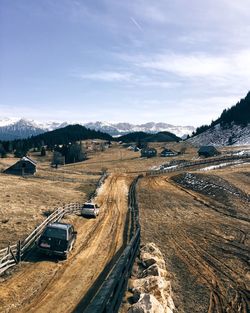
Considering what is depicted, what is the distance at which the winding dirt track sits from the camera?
1653 cm

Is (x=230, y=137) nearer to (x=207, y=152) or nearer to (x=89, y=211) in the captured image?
(x=207, y=152)

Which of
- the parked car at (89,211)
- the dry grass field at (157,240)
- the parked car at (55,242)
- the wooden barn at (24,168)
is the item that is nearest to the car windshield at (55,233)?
the parked car at (55,242)

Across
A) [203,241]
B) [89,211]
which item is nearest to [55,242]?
[203,241]

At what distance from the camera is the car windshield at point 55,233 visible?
2355 centimetres

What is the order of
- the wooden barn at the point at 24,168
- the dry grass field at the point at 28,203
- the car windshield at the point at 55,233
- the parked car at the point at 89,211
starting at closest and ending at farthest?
the car windshield at the point at 55,233
the dry grass field at the point at 28,203
the parked car at the point at 89,211
the wooden barn at the point at 24,168

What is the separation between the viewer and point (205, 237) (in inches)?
1335

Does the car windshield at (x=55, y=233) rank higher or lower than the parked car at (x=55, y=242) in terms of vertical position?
higher

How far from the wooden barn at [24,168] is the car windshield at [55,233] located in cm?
5821

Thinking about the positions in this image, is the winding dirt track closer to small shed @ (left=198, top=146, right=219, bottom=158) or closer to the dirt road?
the dirt road

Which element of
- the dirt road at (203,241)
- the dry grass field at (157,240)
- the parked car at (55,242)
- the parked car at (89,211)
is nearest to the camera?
the dry grass field at (157,240)

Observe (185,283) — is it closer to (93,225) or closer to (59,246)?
(59,246)

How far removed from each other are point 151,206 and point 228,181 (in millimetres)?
23976

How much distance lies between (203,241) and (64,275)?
613 inches

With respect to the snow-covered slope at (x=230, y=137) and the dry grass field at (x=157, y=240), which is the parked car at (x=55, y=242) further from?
the snow-covered slope at (x=230, y=137)
